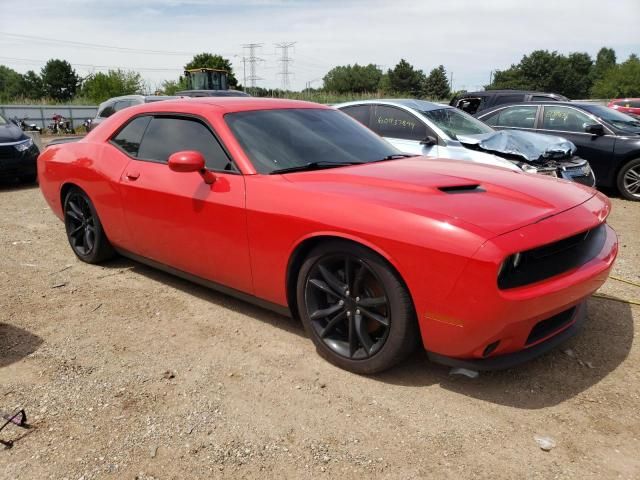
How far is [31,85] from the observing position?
9362 centimetres

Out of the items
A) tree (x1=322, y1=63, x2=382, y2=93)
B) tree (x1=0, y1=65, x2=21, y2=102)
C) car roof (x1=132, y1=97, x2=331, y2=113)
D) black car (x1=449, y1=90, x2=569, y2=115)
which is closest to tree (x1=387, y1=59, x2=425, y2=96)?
tree (x1=322, y1=63, x2=382, y2=93)

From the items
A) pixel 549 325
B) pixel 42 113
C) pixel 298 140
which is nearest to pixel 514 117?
pixel 298 140

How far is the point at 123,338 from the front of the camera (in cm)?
341

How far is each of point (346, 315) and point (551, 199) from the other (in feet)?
4.12

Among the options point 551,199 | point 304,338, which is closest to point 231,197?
point 304,338

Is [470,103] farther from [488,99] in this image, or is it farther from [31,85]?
[31,85]

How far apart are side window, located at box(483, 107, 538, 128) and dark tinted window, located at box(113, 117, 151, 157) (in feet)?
22.0

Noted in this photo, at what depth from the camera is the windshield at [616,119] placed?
8.12m

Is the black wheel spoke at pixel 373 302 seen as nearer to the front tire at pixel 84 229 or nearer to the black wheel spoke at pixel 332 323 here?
the black wheel spoke at pixel 332 323

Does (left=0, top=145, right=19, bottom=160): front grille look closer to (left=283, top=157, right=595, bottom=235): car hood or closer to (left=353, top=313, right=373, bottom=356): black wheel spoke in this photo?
(left=283, top=157, right=595, bottom=235): car hood

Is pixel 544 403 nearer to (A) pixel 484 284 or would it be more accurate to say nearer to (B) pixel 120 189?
(A) pixel 484 284

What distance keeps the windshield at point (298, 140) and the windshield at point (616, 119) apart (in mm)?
5933

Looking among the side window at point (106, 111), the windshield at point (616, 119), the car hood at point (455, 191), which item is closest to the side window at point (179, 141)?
the car hood at point (455, 191)

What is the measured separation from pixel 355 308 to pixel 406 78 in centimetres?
10070
